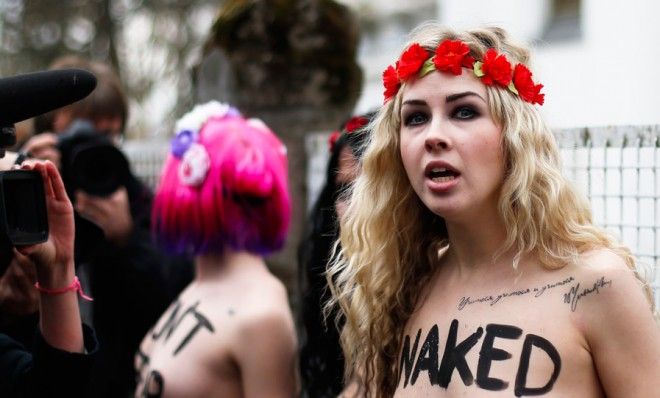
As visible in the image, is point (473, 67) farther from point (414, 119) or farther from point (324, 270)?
point (324, 270)

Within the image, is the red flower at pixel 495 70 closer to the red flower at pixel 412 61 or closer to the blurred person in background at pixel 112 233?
the red flower at pixel 412 61

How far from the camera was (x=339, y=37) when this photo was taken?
491 cm

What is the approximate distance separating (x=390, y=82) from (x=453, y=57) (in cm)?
24

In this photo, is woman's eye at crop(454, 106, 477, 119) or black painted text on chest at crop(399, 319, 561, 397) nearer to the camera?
black painted text on chest at crop(399, 319, 561, 397)

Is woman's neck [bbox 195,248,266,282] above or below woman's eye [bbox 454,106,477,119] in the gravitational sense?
below

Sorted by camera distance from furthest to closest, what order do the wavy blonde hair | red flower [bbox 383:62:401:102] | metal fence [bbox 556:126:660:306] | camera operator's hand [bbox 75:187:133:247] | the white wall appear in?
the white wall
camera operator's hand [bbox 75:187:133:247]
metal fence [bbox 556:126:660:306]
red flower [bbox 383:62:401:102]
the wavy blonde hair

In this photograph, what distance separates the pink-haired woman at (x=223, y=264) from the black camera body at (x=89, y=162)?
0.39 m

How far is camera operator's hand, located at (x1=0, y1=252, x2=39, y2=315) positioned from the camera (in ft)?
9.36

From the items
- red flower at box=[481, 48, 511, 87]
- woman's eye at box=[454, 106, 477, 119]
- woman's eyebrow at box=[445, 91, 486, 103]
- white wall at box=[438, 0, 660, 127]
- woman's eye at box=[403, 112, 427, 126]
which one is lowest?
white wall at box=[438, 0, 660, 127]

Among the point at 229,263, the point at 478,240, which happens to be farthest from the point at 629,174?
Answer: the point at 229,263

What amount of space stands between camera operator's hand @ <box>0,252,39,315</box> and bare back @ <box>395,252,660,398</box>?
1.14 meters

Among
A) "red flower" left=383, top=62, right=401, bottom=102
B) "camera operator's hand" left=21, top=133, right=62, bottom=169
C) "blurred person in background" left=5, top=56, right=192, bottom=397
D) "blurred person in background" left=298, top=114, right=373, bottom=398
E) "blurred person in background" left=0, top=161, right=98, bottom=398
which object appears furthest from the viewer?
"blurred person in background" left=5, top=56, right=192, bottom=397

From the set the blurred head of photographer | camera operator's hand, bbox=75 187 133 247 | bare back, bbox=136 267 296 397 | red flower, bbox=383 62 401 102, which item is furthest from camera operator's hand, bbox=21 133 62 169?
red flower, bbox=383 62 401 102

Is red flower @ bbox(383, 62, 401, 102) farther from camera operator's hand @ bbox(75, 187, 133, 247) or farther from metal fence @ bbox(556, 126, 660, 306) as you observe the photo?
camera operator's hand @ bbox(75, 187, 133, 247)
